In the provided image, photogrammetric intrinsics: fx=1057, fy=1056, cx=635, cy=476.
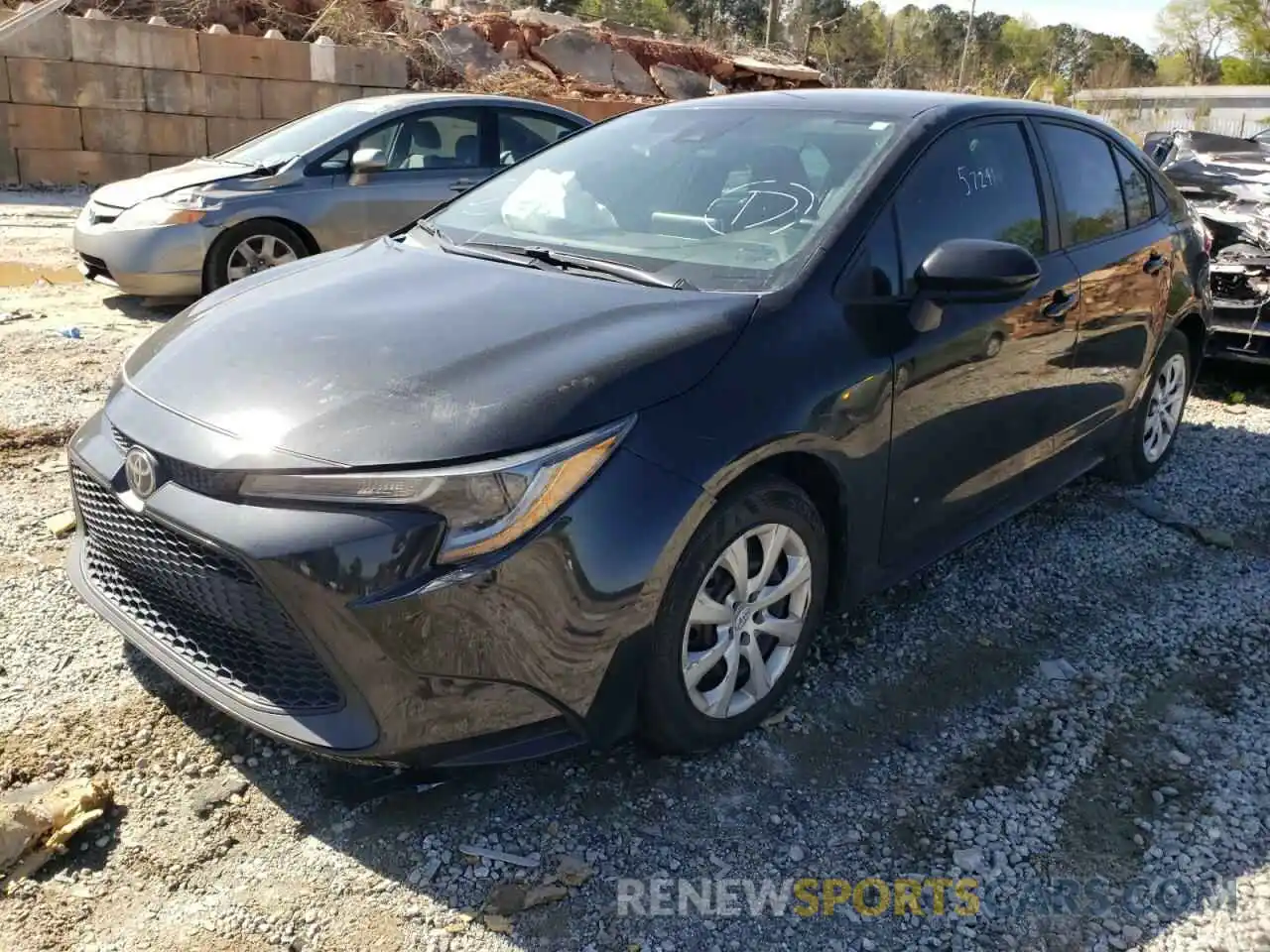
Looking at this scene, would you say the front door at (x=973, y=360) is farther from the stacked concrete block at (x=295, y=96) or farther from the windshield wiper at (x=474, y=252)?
the stacked concrete block at (x=295, y=96)

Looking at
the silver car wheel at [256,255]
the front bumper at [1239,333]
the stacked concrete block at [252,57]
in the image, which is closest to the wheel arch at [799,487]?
the front bumper at [1239,333]

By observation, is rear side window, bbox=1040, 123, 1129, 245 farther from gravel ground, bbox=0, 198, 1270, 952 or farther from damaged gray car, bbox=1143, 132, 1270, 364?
damaged gray car, bbox=1143, 132, 1270, 364

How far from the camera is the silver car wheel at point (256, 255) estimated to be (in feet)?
23.1

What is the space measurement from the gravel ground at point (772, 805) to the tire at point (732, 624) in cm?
15

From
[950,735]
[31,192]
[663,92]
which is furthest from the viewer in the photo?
[663,92]

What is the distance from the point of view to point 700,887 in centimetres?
239

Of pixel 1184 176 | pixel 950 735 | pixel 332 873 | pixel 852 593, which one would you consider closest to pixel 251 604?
pixel 332 873

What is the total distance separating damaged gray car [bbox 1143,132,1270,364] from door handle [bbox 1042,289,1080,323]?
270cm

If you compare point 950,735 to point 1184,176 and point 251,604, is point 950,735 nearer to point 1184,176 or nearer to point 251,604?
point 251,604

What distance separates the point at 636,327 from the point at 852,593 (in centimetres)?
106

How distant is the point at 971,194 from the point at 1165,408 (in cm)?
213

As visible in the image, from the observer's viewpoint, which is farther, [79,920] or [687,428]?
[687,428]

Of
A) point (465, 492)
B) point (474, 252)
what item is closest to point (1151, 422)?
point (474, 252)

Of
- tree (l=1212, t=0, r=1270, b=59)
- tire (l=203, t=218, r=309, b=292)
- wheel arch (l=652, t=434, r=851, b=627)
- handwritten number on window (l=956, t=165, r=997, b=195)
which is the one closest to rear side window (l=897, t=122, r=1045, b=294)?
handwritten number on window (l=956, t=165, r=997, b=195)
